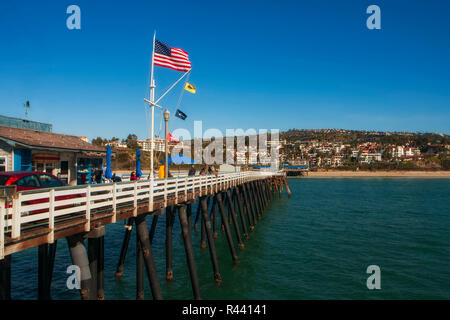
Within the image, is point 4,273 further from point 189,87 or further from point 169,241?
point 189,87

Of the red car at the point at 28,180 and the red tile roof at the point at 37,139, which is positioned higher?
the red tile roof at the point at 37,139

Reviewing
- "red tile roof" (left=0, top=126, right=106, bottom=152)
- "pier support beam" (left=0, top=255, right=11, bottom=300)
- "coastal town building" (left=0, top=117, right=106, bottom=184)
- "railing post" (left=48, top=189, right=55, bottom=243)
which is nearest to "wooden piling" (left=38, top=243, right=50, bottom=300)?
"pier support beam" (left=0, top=255, right=11, bottom=300)

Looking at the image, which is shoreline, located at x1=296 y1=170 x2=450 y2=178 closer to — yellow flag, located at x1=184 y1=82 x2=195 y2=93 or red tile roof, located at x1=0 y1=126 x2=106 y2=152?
yellow flag, located at x1=184 y1=82 x2=195 y2=93

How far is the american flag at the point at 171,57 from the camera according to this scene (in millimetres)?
12898

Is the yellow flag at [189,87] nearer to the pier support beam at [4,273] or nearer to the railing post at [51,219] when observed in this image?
the railing post at [51,219]

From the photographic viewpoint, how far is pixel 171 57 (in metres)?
13.5

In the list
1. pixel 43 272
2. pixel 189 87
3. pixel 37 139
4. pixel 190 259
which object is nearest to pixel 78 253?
pixel 43 272

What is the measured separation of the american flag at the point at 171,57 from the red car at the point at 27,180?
6539mm

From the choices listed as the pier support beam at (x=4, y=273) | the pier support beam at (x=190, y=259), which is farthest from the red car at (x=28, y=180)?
the pier support beam at (x=190, y=259)

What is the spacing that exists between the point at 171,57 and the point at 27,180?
26.1ft
